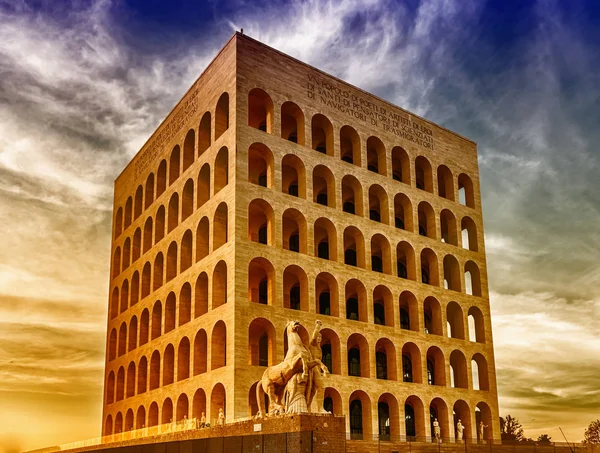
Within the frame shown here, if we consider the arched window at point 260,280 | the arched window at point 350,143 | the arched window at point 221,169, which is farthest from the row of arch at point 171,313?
the arched window at point 350,143

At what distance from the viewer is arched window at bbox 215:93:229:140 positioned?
48.6 meters

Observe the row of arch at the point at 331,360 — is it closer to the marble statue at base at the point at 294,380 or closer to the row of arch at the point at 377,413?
the row of arch at the point at 377,413

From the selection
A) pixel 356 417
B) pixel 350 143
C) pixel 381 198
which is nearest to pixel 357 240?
pixel 381 198

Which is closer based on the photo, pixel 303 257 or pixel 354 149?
pixel 303 257

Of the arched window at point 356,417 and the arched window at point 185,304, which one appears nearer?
the arched window at point 356,417

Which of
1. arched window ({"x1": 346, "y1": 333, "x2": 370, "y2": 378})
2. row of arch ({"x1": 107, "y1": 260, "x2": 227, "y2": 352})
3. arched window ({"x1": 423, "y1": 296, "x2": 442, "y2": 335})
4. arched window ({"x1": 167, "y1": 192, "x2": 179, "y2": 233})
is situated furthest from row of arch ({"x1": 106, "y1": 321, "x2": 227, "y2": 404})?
arched window ({"x1": 423, "y1": 296, "x2": 442, "y2": 335})

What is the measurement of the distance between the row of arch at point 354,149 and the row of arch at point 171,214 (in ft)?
14.4

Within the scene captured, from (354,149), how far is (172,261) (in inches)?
592

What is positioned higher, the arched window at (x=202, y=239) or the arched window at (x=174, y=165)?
the arched window at (x=174, y=165)

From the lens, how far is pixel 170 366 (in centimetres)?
5066

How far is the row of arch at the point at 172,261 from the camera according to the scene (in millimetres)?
46562

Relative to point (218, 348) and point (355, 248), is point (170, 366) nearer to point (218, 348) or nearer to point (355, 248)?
point (218, 348)

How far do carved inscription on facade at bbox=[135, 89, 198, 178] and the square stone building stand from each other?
19 cm

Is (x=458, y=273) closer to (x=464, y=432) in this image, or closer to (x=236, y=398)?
(x=464, y=432)
